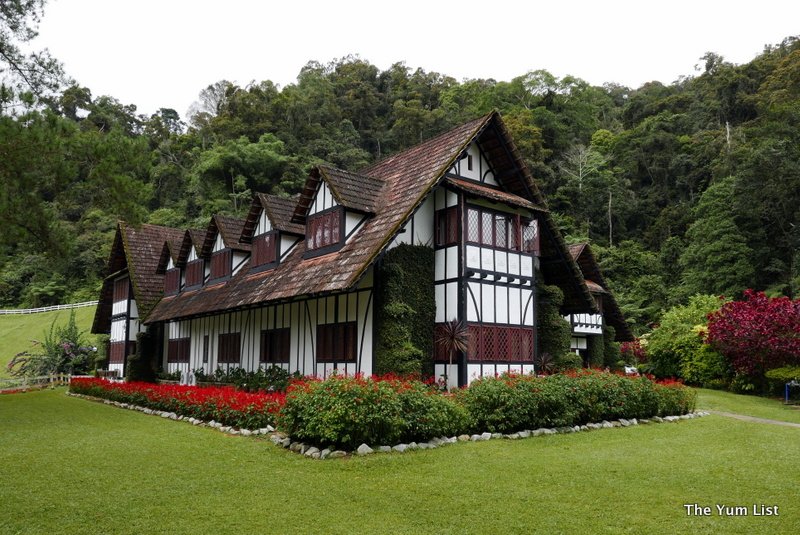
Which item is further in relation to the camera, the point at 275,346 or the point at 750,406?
the point at 750,406

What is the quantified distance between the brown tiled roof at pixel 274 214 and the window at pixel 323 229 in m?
2.07

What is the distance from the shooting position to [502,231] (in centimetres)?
1847

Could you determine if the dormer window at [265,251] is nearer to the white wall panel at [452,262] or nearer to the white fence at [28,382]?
the white wall panel at [452,262]

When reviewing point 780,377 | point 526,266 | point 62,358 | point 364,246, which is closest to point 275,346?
point 364,246

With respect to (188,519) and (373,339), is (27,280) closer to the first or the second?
(373,339)

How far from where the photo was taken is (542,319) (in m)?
20.0

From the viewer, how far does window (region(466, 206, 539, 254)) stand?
1763 cm

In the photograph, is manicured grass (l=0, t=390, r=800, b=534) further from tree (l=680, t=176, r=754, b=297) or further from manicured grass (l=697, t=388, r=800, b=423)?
tree (l=680, t=176, r=754, b=297)

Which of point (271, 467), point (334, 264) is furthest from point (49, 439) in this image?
point (334, 264)

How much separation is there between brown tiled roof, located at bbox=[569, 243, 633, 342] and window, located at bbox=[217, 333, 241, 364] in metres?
16.2

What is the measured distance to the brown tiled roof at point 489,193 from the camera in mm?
16969

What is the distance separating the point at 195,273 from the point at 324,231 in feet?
35.1

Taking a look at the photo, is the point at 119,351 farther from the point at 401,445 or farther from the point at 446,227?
the point at 401,445

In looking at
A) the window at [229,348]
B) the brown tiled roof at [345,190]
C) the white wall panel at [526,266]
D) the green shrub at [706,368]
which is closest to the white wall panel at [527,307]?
the white wall panel at [526,266]
